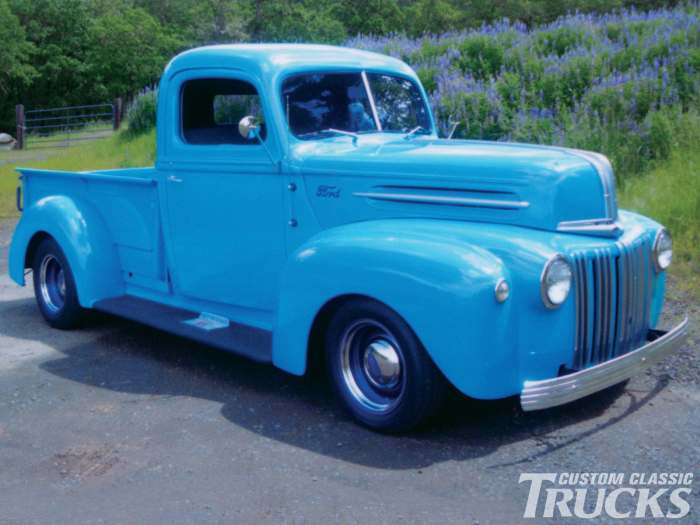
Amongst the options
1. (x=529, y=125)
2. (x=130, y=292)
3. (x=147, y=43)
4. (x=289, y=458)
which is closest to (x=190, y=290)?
(x=130, y=292)

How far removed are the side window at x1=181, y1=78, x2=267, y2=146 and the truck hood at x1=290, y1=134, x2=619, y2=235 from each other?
25.3 inches

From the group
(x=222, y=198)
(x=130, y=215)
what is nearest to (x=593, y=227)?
(x=222, y=198)

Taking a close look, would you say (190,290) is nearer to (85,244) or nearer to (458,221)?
(85,244)

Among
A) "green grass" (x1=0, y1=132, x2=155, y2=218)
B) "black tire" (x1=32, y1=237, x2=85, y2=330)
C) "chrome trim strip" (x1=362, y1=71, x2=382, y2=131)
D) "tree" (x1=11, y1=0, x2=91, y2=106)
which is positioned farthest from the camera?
"tree" (x1=11, y1=0, x2=91, y2=106)

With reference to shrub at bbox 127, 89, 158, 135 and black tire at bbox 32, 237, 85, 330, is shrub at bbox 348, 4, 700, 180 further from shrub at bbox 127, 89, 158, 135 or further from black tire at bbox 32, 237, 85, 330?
shrub at bbox 127, 89, 158, 135

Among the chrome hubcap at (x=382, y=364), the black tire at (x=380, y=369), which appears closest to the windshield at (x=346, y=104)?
the black tire at (x=380, y=369)

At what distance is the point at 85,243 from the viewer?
5852 millimetres

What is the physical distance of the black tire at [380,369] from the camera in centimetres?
386

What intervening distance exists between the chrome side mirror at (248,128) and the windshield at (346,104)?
0.65 ft

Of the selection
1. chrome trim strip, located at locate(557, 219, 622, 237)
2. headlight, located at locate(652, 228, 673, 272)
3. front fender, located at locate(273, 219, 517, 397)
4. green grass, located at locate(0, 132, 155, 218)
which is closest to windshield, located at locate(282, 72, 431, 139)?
front fender, located at locate(273, 219, 517, 397)

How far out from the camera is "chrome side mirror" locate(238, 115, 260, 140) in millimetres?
4672

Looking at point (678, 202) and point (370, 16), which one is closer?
point (678, 202)

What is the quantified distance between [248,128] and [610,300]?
2128 mm

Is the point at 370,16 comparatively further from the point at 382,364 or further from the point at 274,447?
the point at 274,447
